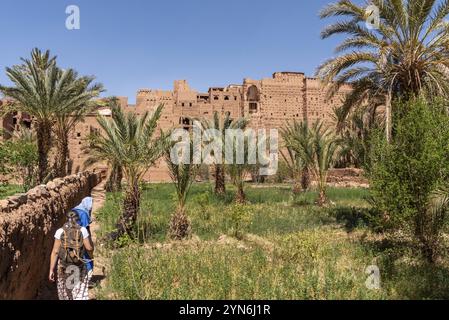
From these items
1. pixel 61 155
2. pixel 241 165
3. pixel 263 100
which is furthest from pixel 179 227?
pixel 263 100

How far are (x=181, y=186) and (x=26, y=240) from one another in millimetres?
5513

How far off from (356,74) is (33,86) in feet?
37.1

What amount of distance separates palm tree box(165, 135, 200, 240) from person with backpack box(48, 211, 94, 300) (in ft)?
16.6

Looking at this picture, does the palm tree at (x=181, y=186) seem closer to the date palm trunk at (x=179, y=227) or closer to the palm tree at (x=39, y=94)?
the date palm trunk at (x=179, y=227)

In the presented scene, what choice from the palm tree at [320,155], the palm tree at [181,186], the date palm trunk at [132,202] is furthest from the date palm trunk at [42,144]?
the palm tree at [320,155]

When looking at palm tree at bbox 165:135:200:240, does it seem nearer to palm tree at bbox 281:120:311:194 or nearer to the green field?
the green field

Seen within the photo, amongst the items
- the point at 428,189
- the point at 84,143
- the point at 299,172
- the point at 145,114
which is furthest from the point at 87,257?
the point at 84,143

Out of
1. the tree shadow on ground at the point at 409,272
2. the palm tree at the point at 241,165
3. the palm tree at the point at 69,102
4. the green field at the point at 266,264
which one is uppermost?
the palm tree at the point at 69,102

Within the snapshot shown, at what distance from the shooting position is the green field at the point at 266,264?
19.1 ft

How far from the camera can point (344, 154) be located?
31703 mm

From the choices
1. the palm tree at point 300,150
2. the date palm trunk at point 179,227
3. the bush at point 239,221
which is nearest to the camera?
the date palm trunk at point 179,227

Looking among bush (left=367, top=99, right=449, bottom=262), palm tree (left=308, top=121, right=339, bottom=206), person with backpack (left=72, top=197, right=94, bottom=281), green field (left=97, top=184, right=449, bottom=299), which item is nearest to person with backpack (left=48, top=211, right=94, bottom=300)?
person with backpack (left=72, top=197, right=94, bottom=281)

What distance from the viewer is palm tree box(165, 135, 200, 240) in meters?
10.5

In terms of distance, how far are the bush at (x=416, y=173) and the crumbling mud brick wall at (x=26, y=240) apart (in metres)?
5.96
